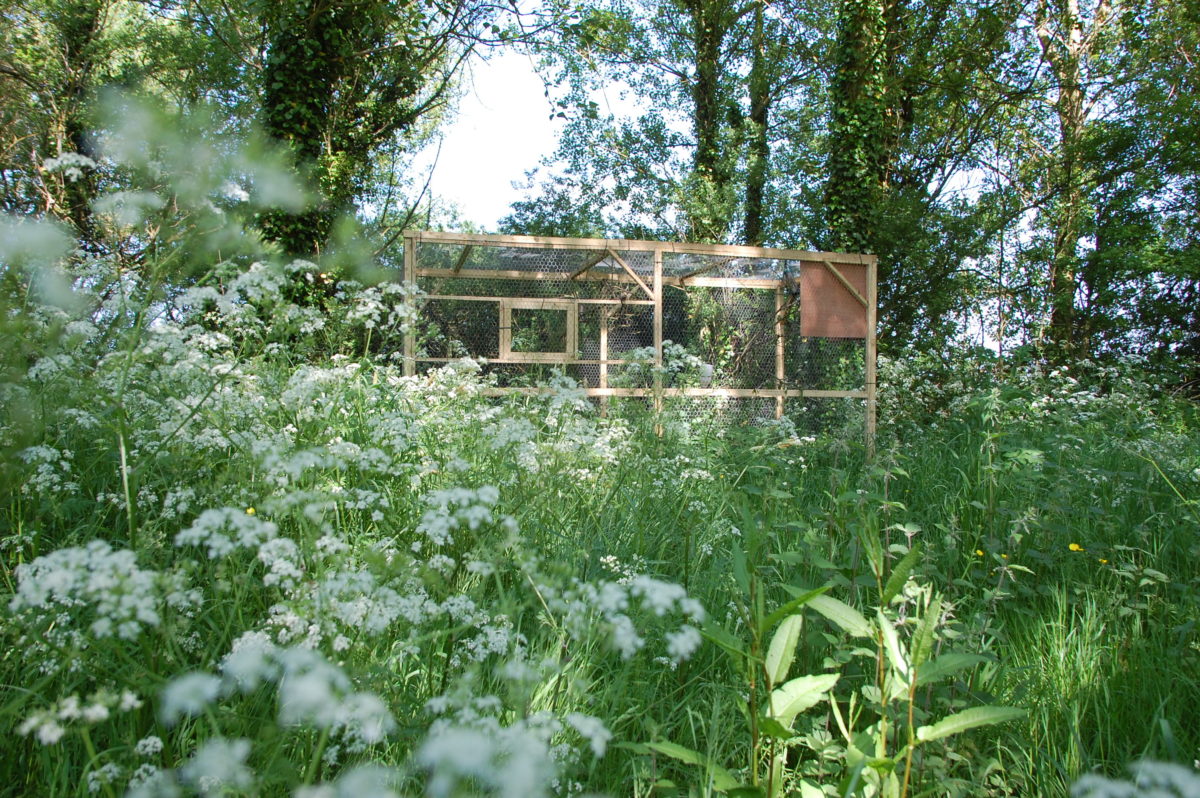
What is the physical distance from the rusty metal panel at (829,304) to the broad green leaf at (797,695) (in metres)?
6.25

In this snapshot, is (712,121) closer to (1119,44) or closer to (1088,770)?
(1119,44)

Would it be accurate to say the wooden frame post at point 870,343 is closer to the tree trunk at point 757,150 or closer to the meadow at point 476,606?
the meadow at point 476,606

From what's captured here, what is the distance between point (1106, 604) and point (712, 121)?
1346cm

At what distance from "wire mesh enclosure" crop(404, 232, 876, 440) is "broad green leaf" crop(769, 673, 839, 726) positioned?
207 inches

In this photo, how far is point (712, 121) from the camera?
46.6ft

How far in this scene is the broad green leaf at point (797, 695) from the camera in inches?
48.4

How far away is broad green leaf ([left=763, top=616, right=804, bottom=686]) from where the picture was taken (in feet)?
3.93

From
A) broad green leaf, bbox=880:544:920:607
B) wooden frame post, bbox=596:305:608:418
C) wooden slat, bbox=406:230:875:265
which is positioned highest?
wooden slat, bbox=406:230:875:265

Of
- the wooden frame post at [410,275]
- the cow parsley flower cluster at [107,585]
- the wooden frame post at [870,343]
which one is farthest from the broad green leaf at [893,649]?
the wooden frame post at [870,343]

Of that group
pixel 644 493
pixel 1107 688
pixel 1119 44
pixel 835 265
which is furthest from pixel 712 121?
pixel 1107 688

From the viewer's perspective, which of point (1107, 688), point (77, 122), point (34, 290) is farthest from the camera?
point (77, 122)

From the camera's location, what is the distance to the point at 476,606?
155 centimetres

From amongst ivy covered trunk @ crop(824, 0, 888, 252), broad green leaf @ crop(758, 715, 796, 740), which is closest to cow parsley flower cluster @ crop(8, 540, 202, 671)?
broad green leaf @ crop(758, 715, 796, 740)

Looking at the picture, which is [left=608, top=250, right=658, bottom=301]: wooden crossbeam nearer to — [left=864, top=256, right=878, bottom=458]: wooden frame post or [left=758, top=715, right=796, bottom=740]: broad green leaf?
[left=864, top=256, right=878, bottom=458]: wooden frame post
